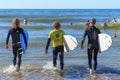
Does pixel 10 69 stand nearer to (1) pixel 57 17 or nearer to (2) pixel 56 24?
(2) pixel 56 24

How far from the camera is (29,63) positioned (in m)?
13.7

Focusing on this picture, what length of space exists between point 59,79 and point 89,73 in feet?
4.15

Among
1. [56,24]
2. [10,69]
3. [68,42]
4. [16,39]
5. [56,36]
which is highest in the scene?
[56,24]

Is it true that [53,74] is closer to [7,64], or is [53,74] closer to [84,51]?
[7,64]

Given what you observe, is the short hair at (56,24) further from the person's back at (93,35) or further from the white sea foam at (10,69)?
the white sea foam at (10,69)

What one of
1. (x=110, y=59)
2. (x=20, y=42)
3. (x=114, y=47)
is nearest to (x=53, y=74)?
(x=20, y=42)

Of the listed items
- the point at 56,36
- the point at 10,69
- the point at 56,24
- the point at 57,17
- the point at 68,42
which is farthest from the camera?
the point at 57,17

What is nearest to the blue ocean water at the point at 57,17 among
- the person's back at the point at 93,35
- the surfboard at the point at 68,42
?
the surfboard at the point at 68,42

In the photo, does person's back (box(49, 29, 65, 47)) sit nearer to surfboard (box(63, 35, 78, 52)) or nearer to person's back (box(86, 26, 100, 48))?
surfboard (box(63, 35, 78, 52))

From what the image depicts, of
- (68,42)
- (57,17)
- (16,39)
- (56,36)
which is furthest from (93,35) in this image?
(57,17)

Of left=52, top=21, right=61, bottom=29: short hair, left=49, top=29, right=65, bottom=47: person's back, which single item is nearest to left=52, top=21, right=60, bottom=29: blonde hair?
left=52, top=21, right=61, bottom=29: short hair

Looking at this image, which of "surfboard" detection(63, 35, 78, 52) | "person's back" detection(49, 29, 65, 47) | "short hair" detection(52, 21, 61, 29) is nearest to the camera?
"short hair" detection(52, 21, 61, 29)

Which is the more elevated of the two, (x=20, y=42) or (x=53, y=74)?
(x=20, y=42)

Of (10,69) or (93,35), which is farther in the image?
(10,69)
